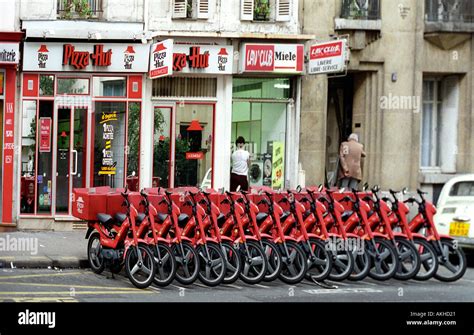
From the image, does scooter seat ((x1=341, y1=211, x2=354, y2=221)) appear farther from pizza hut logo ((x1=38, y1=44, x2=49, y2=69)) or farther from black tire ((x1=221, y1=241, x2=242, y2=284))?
pizza hut logo ((x1=38, y1=44, x2=49, y2=69))

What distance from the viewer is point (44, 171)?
15484mm

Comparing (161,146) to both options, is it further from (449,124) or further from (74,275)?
(74,275)

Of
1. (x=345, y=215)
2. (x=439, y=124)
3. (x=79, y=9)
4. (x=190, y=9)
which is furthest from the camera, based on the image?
(x=439, y=124)

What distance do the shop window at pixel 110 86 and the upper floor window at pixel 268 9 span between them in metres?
2.74

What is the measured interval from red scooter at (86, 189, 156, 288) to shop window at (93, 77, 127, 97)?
18.5ft

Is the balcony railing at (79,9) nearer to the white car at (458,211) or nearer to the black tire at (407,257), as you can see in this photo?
the white car at (458,211)

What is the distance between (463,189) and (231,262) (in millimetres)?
4459

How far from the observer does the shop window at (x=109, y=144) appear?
15719 mm

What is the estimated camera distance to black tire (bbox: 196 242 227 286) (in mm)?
8789

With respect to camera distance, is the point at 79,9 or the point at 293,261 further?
the point at 79,9

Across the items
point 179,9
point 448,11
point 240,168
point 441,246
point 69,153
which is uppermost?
point 448,11

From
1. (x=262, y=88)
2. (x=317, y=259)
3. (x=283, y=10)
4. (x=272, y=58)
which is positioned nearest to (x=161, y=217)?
(x=317, y=259)
